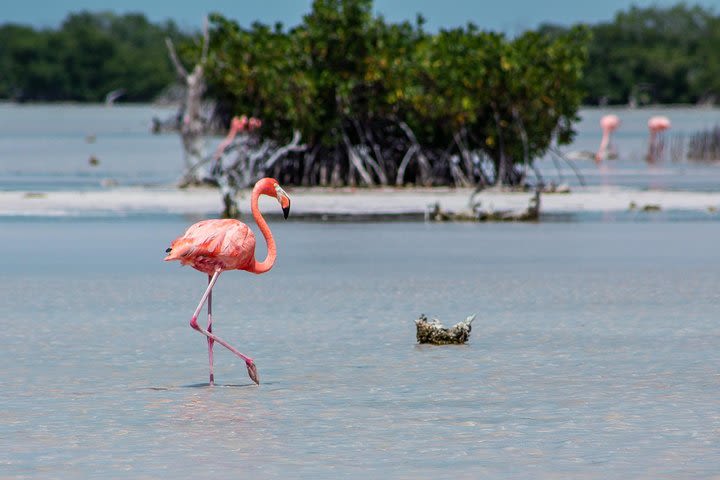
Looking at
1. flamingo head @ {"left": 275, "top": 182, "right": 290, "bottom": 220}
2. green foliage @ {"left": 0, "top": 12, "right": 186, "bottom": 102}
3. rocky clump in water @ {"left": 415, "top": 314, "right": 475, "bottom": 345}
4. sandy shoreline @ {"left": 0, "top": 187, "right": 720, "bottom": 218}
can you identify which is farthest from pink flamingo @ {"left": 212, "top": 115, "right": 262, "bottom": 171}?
green foliage @ {"left": 0, "top": 12, "right": 186, "bottom": 102}

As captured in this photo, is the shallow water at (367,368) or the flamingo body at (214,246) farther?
the flamingo body at (214,246)

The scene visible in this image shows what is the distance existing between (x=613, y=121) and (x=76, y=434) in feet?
134

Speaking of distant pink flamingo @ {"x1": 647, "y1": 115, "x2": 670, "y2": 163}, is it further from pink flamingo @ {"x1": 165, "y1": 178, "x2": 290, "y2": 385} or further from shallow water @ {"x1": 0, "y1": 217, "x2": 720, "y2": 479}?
pink flamingo @ {"x1": 165, "y1": 178, "x2": 290, "y2": 385}

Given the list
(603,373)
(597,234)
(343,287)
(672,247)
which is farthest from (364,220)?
(603,373)

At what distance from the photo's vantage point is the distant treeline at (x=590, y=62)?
11875cm

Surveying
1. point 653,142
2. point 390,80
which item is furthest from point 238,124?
point 653,142

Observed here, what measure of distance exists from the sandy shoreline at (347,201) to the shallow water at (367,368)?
6587mm

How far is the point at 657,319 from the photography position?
12.4 metres

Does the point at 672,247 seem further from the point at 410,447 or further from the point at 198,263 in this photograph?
the point at 410,447

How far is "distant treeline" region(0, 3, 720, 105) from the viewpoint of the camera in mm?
118750

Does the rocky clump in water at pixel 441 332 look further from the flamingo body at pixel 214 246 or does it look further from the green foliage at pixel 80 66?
the green foliage at pixel 80 66

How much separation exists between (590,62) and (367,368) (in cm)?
11310

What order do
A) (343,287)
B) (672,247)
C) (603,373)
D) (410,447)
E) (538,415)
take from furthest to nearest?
(672,247)
(343,287)
(603,373)
(538,415)
(410,447)

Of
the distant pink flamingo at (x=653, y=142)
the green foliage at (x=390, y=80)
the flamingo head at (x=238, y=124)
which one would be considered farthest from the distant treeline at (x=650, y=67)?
the green foliage at (x=390, y=80)
